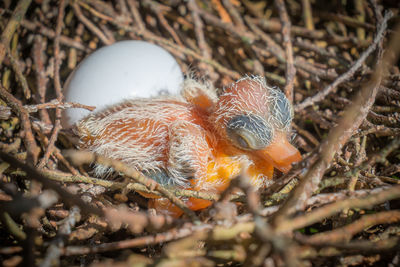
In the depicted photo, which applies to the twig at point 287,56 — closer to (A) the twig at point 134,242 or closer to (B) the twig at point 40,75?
(A) the twig at point 134,242

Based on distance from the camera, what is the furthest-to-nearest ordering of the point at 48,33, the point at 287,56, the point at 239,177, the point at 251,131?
the point at 48,33, the point at 287,56, the point at 251,131, the point at 239,177

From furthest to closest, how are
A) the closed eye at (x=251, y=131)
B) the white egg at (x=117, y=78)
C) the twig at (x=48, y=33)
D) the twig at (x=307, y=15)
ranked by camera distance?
the twig at (x=307, y=15), the twig at (x=48, y=33), the white egg at (x=117, y=78), the closed eye at (x=251, y=131)

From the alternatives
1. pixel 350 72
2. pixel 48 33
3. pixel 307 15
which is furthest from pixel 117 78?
pixel 307 15

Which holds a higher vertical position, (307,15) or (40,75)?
(307,15)

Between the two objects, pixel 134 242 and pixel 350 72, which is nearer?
pixel 134 242

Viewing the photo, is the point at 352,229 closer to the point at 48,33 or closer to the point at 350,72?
the point at 350,72

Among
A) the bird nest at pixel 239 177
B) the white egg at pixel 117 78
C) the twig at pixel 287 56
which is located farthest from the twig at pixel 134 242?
the twig at pixel 287 56

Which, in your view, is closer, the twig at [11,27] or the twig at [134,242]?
the twig at [134,242]

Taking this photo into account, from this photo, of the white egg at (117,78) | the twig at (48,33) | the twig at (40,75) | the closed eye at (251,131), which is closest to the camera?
the closed eye at (251,131)
